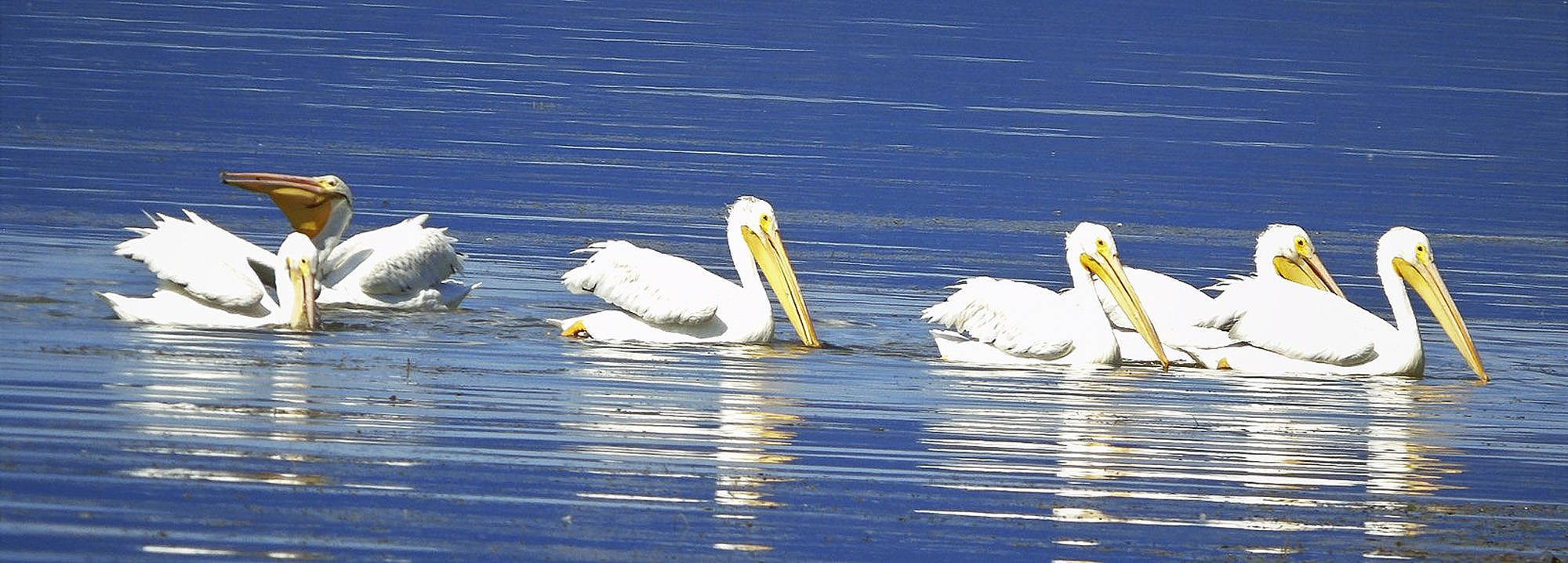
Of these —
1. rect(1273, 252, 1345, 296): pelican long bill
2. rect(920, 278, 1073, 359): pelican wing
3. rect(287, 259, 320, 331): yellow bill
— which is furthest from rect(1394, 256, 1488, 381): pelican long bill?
rect(287, 259, 320, 331): yellow bill

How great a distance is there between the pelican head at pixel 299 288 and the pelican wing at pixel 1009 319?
2391mm

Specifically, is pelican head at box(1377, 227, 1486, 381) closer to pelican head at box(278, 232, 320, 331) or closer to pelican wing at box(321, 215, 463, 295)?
pelican wing at box(321, 215, 463, 295)

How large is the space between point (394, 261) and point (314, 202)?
3.07ft

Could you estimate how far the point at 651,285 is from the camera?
952cm

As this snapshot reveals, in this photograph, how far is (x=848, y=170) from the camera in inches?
643

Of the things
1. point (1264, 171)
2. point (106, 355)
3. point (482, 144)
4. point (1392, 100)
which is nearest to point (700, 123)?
point (482, 144)

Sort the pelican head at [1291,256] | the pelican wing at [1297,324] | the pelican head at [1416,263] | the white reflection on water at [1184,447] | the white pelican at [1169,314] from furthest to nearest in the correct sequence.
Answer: the pelican head at [1291,256]
the pelican head at [1416,263]
the white pelican at [1169,314]
the pelican wing at [1297,324]
the white reflection on water at [1184,447]

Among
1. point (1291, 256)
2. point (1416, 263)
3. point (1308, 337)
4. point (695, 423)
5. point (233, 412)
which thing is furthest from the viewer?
point (1291, 256)

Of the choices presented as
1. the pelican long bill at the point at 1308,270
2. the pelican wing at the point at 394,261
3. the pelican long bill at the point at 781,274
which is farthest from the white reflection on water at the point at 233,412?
the pelican long bill at the point at 1308,270

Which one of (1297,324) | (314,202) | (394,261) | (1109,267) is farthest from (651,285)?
(1297,324)

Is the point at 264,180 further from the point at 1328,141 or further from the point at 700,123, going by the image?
the point at 1328,141

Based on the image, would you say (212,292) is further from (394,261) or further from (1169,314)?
(1169,314)

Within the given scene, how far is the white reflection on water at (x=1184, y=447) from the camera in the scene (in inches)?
266

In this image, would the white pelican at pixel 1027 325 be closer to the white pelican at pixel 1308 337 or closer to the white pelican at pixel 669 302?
the white pelican at pixel 1308 337
